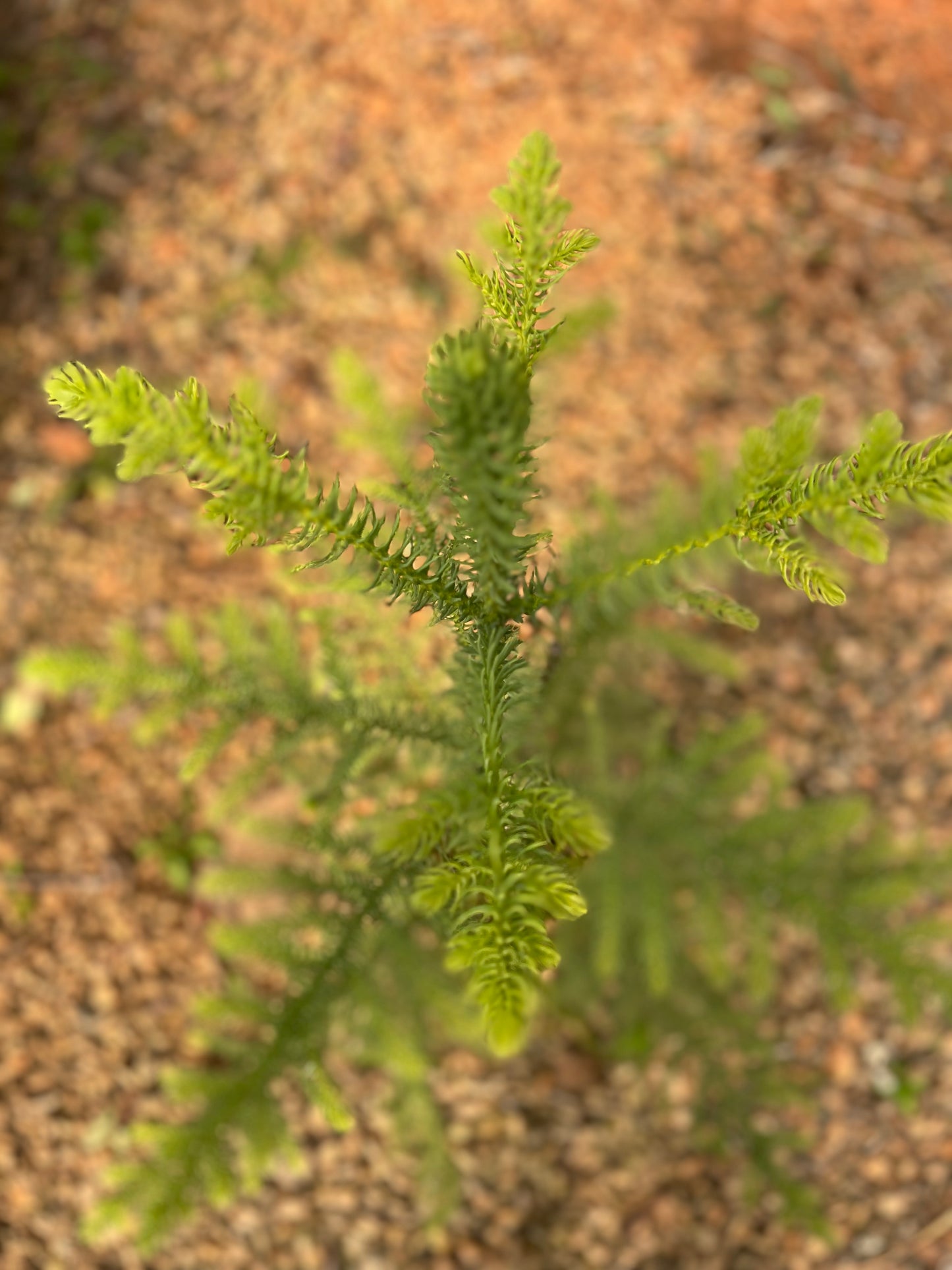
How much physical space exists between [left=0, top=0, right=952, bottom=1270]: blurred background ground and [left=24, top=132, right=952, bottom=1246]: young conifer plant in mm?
279

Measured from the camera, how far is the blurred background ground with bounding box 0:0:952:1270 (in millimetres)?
2826

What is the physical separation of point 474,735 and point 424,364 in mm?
2545

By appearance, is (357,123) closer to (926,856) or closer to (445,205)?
(445,205)

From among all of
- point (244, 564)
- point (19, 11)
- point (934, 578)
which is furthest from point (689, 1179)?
point (19, 11)

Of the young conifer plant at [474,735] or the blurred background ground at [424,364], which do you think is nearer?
the young conifer plant at [474,735]

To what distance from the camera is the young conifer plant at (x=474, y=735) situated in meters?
0.96

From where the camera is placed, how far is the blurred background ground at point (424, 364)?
2826 millimetres

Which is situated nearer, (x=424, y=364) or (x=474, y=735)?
(x=474, y=735)

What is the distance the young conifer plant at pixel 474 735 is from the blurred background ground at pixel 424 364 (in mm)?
279

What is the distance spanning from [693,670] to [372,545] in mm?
2558

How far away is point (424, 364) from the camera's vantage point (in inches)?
147

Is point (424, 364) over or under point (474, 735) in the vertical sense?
over

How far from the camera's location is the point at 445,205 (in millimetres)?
3996

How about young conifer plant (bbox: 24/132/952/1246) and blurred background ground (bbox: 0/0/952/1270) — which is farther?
blurred background ground (bbox: 0/0/952/1270)
